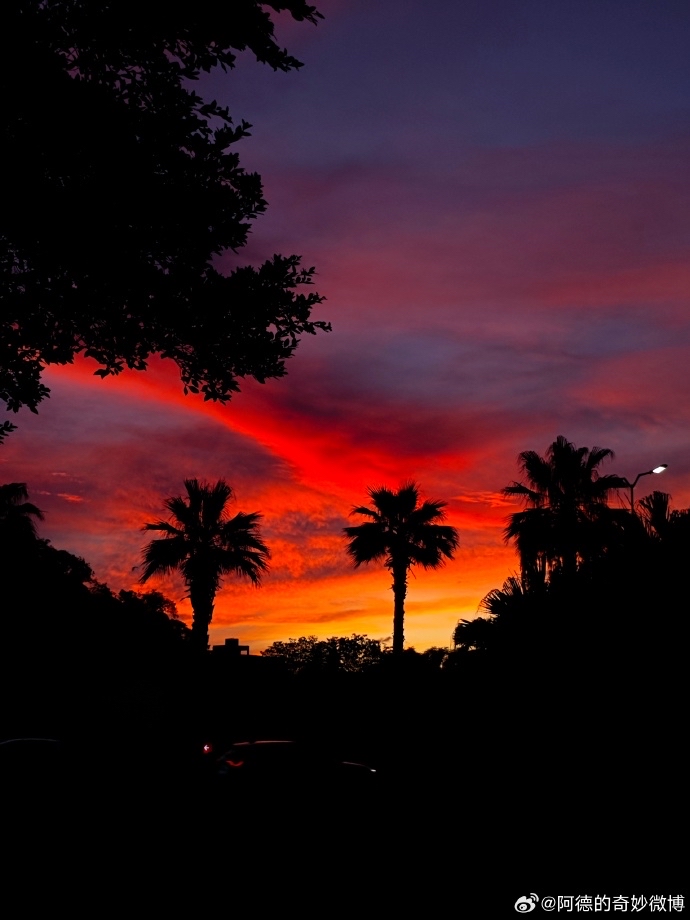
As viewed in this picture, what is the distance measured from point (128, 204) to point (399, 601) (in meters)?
30.3

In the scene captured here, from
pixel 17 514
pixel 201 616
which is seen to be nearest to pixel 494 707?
pixel 201 616

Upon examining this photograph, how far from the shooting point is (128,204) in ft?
35.1

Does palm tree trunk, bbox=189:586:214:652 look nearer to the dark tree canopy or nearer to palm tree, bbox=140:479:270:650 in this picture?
palm tree, bbox=140:479:270:650


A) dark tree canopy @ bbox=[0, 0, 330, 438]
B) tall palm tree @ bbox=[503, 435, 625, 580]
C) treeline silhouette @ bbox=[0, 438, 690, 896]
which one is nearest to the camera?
dark tree canopy @ bbox=[0, 0, 330, 438]

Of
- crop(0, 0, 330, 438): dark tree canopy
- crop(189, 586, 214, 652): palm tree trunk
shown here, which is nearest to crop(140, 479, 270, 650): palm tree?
crop(189, 586, 214, 652): palm tree trunk

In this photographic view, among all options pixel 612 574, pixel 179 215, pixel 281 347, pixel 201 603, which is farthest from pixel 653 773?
pixel 201 603

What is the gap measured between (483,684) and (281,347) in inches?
391

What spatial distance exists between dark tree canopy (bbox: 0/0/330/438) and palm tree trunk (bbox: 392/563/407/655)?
27.5 metres

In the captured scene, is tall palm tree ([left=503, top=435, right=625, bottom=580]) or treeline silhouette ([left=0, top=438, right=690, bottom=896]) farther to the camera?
tall palm tree ([left=503, top=435, right=625, bottom=580])

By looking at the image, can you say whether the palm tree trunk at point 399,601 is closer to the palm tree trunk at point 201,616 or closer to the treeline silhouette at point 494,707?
the treeline silhouette at point 494,707

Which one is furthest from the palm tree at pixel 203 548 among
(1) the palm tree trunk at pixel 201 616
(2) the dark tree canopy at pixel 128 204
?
(2) the dark tree canopy at pixel 128 204

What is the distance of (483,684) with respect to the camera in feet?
59.7

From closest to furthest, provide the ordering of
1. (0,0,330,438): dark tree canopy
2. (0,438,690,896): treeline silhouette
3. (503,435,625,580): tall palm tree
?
(0,0,330,438): dark tree canopy
(0,438,690,896): treeline silhouette
(503,435,625,580): tall palm tree

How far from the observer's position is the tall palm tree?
30016 millimetres
